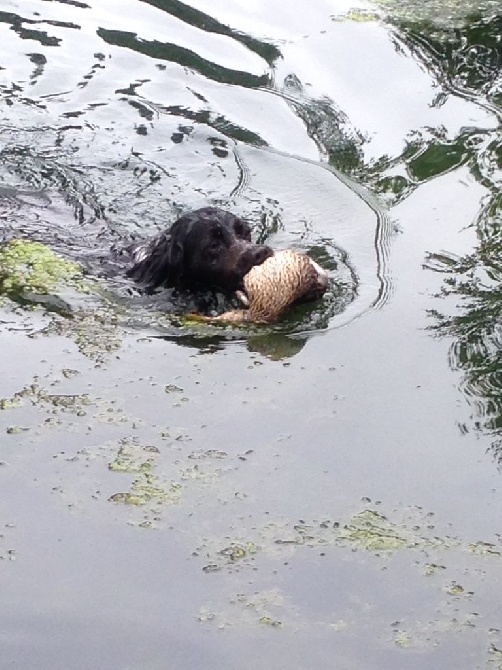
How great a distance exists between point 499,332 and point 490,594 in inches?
87.7

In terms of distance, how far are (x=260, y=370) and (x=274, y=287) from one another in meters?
0.61

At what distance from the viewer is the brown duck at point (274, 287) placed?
607 centimetres

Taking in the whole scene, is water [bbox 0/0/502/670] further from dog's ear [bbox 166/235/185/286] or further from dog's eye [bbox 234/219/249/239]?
dog's eye [bbox 234/219/249/239]

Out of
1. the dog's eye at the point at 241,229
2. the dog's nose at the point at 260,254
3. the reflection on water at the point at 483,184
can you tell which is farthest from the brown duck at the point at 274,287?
the reflection on water at the point at 483,184

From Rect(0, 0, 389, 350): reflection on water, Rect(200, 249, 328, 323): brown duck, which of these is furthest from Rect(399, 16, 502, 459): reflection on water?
Rect(200, 249, 328, 323): brown duck

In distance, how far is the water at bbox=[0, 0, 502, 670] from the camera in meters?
3.94

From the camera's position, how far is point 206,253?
20.4ft

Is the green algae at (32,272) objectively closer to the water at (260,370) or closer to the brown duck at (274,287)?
the water at (260,370)

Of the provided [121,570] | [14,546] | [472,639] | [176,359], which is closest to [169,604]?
[121,570]

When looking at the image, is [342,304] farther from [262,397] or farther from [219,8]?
[219,8]

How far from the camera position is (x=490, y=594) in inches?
158

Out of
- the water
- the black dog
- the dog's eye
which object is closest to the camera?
the water

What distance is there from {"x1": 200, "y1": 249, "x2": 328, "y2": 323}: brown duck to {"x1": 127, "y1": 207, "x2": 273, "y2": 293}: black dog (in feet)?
0.27

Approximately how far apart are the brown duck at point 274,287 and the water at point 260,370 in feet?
0.36
